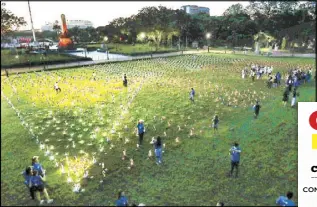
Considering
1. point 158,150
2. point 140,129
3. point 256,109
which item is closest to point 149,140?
point 140,129

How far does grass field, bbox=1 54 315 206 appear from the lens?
10.1 m

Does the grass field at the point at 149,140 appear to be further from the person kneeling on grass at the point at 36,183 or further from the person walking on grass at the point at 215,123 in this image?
the person kneeling on grass at the point at 36,183

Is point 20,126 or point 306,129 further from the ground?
point 306,129

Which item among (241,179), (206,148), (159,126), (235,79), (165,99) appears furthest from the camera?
(235,79)

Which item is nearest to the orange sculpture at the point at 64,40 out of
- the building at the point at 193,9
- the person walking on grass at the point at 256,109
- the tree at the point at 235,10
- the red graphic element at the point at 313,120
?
the building at the point at 193,9

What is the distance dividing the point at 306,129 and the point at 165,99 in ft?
46.2

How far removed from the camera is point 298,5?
215ft

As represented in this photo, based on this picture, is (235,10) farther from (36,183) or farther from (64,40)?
(36,183)

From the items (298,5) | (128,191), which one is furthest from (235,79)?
(298,5)

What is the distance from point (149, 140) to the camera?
14.6 m

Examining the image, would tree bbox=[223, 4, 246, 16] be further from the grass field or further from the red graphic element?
the red graphic element

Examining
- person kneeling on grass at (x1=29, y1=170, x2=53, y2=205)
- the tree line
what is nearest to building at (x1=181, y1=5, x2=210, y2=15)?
the tree line

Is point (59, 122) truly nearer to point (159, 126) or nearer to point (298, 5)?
point (159, 126)

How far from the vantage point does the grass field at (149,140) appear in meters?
10.1
